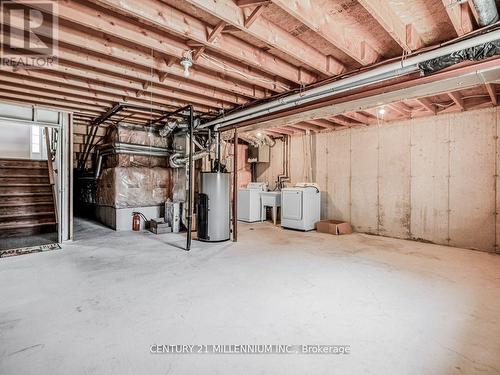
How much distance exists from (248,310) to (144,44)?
2.53 m

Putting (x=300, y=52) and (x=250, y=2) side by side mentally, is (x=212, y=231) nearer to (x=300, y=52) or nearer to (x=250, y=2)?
(x=300, y=52)

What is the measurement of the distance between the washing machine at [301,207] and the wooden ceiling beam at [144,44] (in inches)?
102

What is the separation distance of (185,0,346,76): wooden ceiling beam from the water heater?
236 cm

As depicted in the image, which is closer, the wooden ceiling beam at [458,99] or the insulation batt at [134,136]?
the wooden ceiling beam at [458,99]

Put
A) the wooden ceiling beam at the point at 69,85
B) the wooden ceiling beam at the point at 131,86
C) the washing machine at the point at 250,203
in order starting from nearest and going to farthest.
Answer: the wooden ceiling beam at the point at 131,86
the wooden ceiling beam at the point at 69,85
the washing machine at the point at 250,203

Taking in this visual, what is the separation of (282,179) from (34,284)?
523 cm

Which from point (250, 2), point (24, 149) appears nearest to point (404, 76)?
point (250, 2)

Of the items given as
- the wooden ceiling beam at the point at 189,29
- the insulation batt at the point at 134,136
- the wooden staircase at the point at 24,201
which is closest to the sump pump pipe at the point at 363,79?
the wooden ceiling beam at the point at 189,29

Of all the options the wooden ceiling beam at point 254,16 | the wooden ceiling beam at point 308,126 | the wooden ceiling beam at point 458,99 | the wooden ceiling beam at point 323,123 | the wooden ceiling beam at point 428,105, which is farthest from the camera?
the wooden ceiling beam at point 308,126

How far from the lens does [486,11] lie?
1.88 metres

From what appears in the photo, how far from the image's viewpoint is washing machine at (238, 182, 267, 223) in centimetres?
655

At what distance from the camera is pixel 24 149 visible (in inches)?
307
